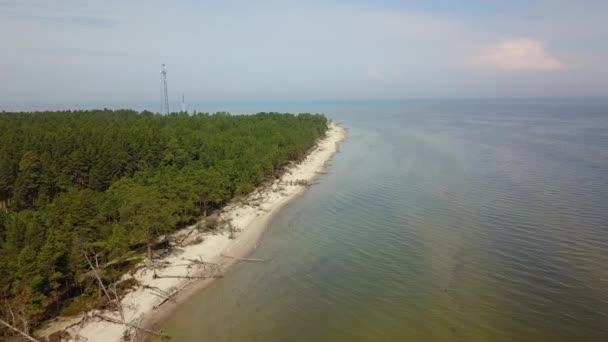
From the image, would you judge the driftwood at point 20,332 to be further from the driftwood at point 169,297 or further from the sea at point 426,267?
the driftwood at point 169,297

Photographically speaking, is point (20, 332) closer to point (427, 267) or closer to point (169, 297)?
point (169, 297)

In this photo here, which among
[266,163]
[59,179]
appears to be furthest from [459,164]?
[59,179]

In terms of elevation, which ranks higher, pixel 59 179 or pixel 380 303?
pixel 59 179

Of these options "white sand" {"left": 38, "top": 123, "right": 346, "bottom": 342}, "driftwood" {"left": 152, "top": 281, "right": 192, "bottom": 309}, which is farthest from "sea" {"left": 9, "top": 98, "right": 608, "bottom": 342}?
"white sand" {"left": 38, "top": 123, "right": 346, "bottom": 342}

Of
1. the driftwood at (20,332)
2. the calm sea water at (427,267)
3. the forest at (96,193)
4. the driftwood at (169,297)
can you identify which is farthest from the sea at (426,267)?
the driftwood at (20,332)

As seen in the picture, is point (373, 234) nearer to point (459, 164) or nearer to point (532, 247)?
point (532, 247)
